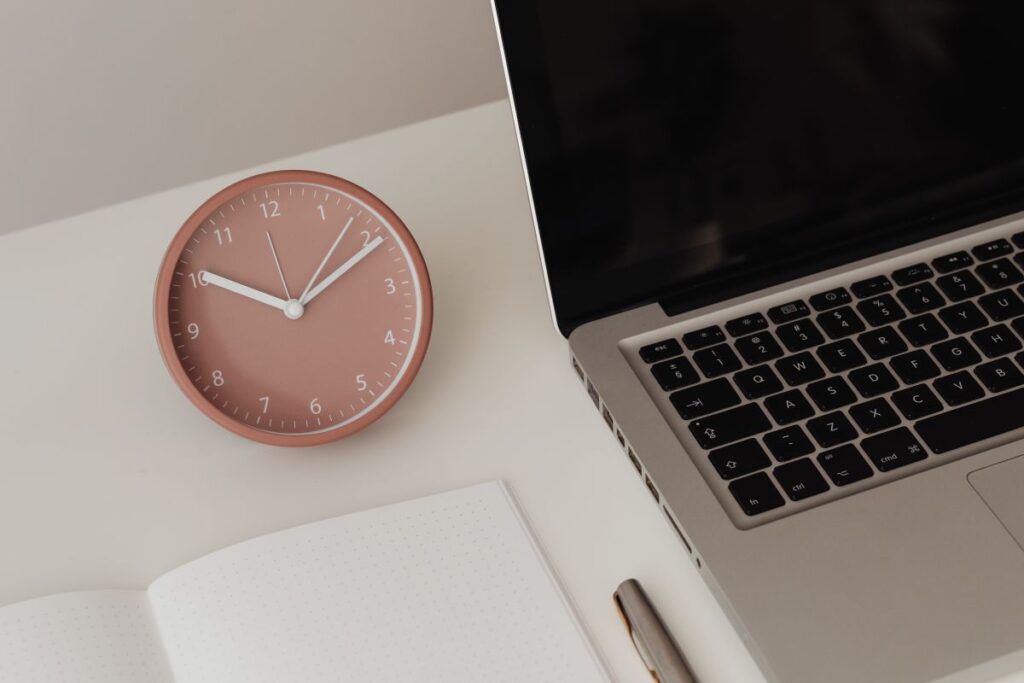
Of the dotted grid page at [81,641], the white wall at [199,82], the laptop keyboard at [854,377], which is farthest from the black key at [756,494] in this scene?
the white wall at [199,82]

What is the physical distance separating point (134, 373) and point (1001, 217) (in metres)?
0.59

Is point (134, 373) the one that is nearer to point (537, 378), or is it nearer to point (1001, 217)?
point (537, 378)

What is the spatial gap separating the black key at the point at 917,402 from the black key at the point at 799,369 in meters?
0.05

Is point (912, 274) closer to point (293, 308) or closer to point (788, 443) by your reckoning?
point (788, 443)


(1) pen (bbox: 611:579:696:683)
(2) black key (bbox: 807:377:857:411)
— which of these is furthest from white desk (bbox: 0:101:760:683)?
(2) black key (bbox: 807:377:857:411)


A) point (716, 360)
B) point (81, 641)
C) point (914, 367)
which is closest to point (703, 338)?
point (716, 360)

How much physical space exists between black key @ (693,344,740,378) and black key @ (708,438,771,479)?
52 millimetres

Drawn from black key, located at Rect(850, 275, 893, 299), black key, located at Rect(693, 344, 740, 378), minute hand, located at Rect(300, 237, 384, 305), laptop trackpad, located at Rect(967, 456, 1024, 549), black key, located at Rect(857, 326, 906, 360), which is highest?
minute hand, located at Rect(300, 237, 384, 305)

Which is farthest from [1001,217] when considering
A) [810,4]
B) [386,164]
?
[386,164]

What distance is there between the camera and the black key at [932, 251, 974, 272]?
716 millimetres

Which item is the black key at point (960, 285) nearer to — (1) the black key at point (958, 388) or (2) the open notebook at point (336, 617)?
(1) the black key at point (958, 388)

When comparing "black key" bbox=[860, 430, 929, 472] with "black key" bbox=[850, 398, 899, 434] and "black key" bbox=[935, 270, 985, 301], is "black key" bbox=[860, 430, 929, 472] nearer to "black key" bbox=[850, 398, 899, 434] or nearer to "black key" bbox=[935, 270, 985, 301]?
"black key" bbox=[850, 398, 899, 434]

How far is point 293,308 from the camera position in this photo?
0.67m

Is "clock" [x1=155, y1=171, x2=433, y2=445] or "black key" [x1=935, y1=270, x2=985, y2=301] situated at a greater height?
"clock" [x1=155, y1=171, x2=433, y2=445]
